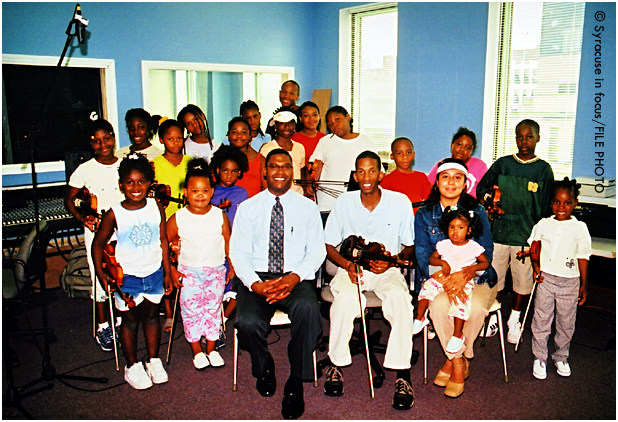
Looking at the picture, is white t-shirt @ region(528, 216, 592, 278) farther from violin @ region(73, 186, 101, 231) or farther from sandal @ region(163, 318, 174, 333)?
violin @ region(73, 186, 101, 231)

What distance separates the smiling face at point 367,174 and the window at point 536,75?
3.40 meters

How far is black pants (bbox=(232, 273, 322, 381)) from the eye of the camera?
115 inches

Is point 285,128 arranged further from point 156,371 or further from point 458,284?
point 156,371

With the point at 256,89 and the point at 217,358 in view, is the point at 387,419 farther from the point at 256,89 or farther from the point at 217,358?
the point at 256,89

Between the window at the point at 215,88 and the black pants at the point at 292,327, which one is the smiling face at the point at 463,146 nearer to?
the black pants at the point at 292,327

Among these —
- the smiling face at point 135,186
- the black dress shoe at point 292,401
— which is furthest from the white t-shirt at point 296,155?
the black dress shoe at point 292,401

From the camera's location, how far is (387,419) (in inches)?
113

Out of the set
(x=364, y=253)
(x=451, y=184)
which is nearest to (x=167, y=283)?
(x=364, y=253)

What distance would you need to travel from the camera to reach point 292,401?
2.89 metres

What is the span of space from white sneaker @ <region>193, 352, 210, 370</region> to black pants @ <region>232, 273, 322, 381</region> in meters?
0.55

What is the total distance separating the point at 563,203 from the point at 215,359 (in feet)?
8.02

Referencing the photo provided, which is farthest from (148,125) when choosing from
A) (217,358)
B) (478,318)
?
(478,318)

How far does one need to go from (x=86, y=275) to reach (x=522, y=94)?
5.08 metres

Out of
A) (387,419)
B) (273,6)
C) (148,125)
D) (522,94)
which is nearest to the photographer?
(387,419)
